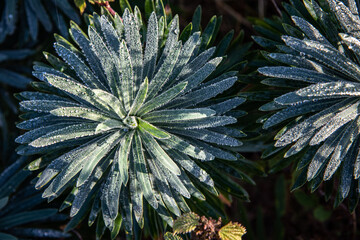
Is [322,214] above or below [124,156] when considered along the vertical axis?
below

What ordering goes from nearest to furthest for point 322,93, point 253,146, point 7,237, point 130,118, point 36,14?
point 322,93 → point 130,118 → point 7,237 → point 253,146 → point 36,14

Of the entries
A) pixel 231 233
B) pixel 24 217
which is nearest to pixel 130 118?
pixel 231 233

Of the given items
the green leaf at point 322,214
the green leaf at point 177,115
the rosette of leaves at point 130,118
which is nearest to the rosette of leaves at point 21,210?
the rosette of leaves at point 130,118

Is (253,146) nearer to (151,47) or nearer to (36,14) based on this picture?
(151,47)

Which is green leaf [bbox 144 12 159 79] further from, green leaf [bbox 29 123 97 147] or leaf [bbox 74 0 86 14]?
leaf [bbox 74 0 86 14]

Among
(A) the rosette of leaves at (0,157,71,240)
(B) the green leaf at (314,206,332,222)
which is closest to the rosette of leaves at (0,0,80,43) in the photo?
(A) the rosette of leaves at (0,157,71,240)

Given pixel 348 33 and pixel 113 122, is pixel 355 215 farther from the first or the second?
pixel 113 122
